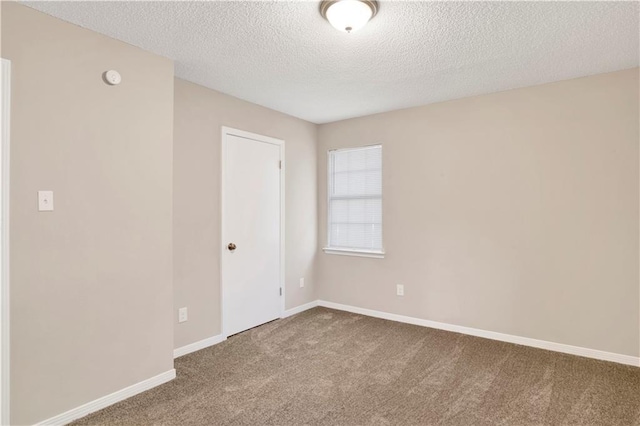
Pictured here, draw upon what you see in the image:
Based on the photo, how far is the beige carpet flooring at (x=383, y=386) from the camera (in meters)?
2.15

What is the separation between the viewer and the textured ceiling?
2010 millimetres

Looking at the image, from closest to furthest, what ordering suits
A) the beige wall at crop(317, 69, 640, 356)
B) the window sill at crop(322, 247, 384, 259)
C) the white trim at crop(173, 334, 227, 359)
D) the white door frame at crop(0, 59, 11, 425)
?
the white door frame at crop(0, 59, 11, 425) → the beige wall at crop(317, 69, 640, 356) → the white trim at crop(173, 334, 227, 359) → the window sill at crop(322, 247, 384, 259)

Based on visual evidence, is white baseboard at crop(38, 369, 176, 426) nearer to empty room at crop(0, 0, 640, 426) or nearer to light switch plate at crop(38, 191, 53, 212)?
empty room at crop(0, 0, 640, 426)

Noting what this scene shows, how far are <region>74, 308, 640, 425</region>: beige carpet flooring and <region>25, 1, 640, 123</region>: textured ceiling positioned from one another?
8.05ft

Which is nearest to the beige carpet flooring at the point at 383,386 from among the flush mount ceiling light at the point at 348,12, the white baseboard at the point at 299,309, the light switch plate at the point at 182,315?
the light switch plate at the point at 182,315

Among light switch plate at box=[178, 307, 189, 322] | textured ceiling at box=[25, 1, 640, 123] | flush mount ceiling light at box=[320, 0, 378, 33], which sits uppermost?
textured ceiling at box=[25, 1, 640, 123]

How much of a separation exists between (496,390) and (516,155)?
211cm

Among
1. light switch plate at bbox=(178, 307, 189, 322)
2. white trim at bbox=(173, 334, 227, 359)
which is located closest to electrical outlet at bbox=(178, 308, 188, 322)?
light switch plate at bbox=(178, 307, 189, 322)

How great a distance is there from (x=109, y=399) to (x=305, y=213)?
→ 2.85m

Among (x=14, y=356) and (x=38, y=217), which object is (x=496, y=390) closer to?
(x=14, y=356)

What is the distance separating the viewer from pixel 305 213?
4.55 m

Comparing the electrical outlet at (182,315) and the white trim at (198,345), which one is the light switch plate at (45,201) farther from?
the white trim at (198,345)

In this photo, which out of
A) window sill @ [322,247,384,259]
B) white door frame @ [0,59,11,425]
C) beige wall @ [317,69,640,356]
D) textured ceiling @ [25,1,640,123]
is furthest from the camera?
window sill @ [322,247,384,259]

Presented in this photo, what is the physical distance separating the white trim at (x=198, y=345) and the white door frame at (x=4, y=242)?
1.23 m
